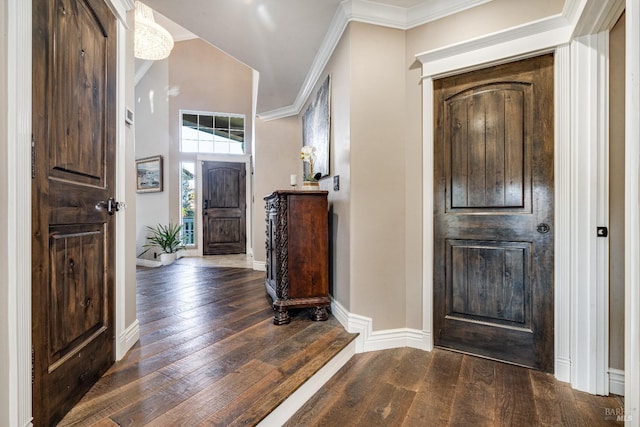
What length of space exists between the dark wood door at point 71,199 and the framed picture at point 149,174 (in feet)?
14.9

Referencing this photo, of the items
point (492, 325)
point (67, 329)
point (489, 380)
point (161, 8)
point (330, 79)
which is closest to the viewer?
point (67, 329)

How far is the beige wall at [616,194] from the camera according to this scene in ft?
5.08

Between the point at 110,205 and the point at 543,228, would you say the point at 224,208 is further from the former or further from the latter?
the point at 543,228

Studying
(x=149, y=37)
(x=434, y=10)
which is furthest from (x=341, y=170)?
(x=149, y=37)

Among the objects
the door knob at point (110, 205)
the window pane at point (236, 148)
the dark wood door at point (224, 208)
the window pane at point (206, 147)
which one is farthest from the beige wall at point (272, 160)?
the door knob at point (110, 205)

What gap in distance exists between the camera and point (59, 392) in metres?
1.19

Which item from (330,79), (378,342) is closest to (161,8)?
(330,79)

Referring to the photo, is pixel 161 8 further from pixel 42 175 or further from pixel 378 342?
pixel 378 342

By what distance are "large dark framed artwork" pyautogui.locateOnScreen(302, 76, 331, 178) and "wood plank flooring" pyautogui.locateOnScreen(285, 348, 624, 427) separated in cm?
161

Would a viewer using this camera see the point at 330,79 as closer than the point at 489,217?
No

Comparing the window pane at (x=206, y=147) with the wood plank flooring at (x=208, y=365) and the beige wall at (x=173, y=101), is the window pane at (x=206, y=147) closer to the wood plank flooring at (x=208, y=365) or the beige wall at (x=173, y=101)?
the beige wall at (x=173, y=101)

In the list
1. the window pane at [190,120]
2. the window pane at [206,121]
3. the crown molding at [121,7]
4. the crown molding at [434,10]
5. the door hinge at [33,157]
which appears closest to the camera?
the door hinge at [33,157]

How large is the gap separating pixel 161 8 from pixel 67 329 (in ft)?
6.80

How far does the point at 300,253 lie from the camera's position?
227cm
